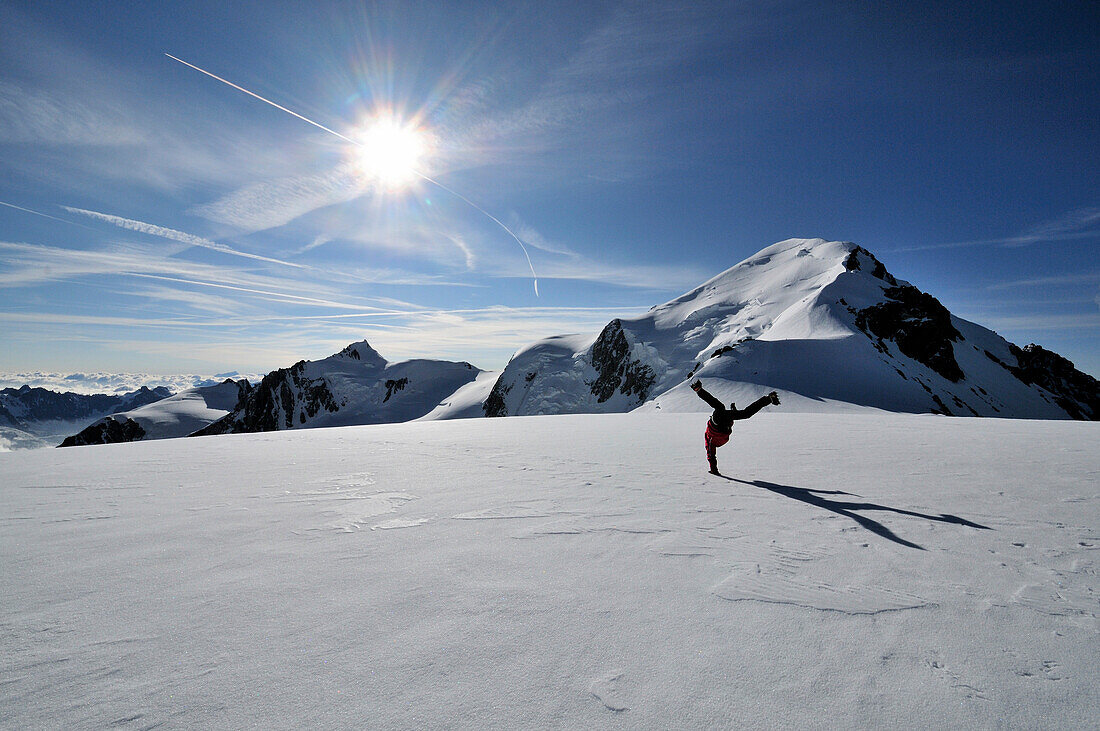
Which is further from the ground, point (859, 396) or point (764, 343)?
point (764, 343)

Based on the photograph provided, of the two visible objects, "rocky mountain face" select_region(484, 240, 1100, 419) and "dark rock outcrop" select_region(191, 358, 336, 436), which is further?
"dark rock outcrop" select_region(191, 358, 336, 436)

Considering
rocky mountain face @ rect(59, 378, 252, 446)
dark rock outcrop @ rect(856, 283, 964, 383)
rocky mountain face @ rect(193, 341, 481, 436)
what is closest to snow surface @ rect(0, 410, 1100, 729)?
dark rock outcrop @ rect(856, 283, 964, 383)

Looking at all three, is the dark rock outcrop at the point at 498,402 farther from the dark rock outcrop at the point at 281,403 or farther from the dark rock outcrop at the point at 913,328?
the dark rock outcrop at the point at 281,403

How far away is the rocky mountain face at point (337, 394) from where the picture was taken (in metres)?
146

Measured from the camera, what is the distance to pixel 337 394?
6048 inches

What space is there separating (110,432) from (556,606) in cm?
19628

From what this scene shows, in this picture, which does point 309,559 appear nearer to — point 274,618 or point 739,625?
point 274,618

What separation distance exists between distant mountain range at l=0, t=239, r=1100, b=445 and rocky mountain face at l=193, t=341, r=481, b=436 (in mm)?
15651

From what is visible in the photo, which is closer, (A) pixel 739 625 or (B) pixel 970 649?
(B) pixel 970 649

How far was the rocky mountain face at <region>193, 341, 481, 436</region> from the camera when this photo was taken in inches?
5748

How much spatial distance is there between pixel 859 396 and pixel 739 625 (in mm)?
43312

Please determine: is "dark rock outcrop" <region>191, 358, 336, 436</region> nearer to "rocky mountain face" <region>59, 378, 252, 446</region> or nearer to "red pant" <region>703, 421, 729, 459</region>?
"rocky mountain face" <region>59, 378, 252, 446</region>

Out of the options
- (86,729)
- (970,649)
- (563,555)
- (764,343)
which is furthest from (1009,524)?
(764,343)

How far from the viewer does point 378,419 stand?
134m
